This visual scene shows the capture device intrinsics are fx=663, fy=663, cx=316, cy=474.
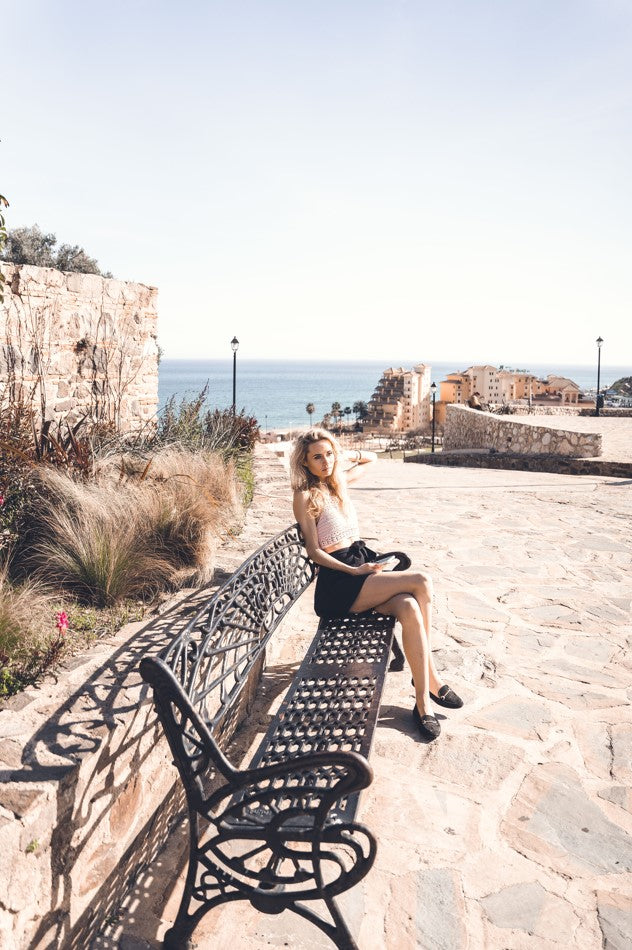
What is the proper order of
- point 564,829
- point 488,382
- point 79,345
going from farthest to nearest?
point 488,382 < point 79,345 < point 564,829

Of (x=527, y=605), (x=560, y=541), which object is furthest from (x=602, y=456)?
(x=527, y=605)

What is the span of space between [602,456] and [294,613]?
1134 cm

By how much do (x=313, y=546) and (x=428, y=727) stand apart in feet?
3.22

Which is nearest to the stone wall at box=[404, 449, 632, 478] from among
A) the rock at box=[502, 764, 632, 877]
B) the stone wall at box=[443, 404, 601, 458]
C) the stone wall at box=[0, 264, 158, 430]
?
the stone wall at box=[443, 404, 601, 458]

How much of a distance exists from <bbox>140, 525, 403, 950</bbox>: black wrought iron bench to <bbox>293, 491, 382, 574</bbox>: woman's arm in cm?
19

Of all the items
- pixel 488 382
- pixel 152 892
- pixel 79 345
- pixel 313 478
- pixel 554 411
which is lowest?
pixel 152 892

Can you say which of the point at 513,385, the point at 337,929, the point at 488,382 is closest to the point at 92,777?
the point at 337,929

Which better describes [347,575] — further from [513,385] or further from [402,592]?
[513,385]

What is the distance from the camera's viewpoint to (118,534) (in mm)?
3729

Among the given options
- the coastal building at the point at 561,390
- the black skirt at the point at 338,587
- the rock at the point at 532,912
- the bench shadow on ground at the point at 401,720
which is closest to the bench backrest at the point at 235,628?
the black skirt at the point at 338,587

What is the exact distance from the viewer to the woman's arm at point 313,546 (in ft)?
10.6

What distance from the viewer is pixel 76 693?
239 centimetres

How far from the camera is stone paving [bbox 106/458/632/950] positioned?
199cm

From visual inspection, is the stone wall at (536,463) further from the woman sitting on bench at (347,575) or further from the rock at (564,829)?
the rock at (564,829)
